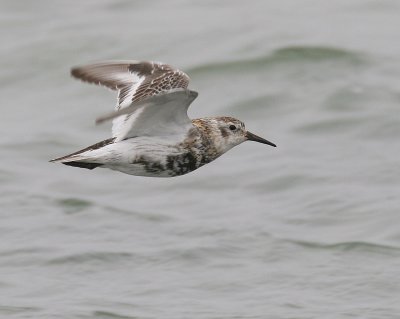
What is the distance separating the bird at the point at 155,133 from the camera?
902 cm

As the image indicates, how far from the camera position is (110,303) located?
11.7 meters

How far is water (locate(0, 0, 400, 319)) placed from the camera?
1207cm

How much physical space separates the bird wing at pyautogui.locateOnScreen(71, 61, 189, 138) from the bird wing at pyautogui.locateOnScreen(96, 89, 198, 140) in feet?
0.11

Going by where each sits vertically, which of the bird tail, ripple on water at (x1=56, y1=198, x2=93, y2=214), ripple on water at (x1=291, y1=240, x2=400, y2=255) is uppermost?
the bird tail

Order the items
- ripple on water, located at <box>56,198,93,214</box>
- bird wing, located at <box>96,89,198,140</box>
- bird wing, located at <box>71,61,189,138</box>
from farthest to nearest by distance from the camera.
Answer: ripple on water, located at <box>56,198,93,214</box> < bird wing, located at <box>71,61,189,138</box> < bird wing, located at <box>96,89,198,140</box>

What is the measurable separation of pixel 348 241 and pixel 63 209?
3441mm

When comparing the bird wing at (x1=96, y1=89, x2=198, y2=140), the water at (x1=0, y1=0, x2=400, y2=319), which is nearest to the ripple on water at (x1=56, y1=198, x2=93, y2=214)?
the water at (x1=0, y1=0, x2=400, y2=319)

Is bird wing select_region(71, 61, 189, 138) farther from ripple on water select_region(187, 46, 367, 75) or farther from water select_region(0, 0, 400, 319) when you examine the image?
ripple on water select_region(187, 46, 367, 75)

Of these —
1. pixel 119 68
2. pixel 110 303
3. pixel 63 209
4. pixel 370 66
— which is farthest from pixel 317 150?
pixel 119 68

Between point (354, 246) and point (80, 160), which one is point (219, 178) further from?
point (80, 160)

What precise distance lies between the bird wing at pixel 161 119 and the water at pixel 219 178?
8.33ft

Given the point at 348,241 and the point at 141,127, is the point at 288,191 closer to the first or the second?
the point at 348,241

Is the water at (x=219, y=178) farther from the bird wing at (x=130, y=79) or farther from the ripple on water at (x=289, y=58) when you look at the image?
the bird wing at (x=130, y=79)

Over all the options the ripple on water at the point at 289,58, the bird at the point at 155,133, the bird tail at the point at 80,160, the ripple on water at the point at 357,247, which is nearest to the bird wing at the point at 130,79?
the bird at the point at 155,133
